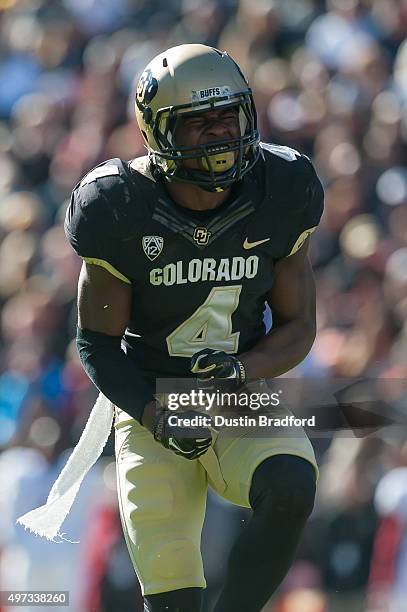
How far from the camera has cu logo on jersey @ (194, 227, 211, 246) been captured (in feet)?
11.5

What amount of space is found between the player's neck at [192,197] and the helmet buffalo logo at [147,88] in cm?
24

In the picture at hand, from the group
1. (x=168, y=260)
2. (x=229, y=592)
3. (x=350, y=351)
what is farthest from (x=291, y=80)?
(x=229, y=592)

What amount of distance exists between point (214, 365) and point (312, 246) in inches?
105

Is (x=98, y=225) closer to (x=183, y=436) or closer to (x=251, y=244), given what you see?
(x=251, y=244)

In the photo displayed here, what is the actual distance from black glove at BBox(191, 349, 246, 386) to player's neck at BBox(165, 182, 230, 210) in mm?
413

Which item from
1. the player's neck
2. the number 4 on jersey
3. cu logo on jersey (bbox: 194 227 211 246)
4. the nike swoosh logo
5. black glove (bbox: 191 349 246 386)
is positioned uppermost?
the player's neck

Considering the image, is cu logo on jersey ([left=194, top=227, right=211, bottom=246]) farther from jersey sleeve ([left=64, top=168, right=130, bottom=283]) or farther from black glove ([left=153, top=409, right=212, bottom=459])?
black glove ([left=153, top=409, right=212, bottom=459])

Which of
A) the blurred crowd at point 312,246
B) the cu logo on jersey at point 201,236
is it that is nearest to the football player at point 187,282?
the cu logo on jersey at point 201,236

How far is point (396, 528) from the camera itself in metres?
5.21

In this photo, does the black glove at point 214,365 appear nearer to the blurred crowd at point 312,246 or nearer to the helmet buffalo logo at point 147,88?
the helmet buffalo logo at point 147,88

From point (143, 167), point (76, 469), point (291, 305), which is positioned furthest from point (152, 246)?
point (76, 469)

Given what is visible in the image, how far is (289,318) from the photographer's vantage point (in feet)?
12.3

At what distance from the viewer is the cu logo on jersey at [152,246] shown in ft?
11.4

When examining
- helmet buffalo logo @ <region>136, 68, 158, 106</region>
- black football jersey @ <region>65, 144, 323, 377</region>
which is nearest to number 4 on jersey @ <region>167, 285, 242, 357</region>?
black football jersey @ <region>65, 144, 323, 377</region>
